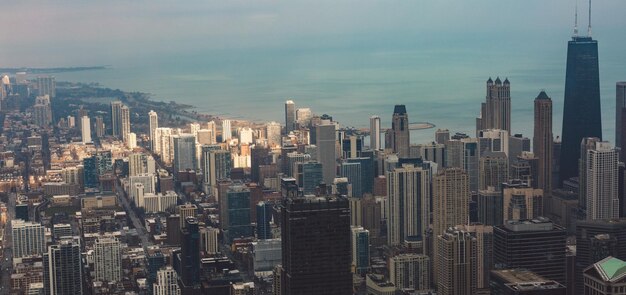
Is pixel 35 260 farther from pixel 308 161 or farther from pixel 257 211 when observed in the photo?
pixel 308 161

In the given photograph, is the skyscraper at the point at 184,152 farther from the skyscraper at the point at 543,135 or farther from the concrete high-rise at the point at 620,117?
the concrete high-rise at the point at 620,117

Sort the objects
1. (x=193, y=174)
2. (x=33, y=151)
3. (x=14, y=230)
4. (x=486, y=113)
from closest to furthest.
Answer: (x=14, y=230), (x=33, y=151), (x=486, y=113), (x=193, y=174)

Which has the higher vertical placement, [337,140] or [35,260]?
[337,140]

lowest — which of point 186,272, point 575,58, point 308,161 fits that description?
point 186,272

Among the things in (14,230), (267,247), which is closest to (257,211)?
(267,247)

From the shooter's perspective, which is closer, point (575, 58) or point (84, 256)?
point (84, 256)

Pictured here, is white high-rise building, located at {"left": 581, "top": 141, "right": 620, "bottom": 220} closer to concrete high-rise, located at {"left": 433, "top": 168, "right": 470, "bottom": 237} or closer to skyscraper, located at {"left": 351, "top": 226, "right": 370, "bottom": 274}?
concrete high-rise, located at {"left": 433, "top": 168, "right": 470, "bottom": 237}

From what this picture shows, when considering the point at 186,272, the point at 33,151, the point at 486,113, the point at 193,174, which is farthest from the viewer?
the point at 193,174

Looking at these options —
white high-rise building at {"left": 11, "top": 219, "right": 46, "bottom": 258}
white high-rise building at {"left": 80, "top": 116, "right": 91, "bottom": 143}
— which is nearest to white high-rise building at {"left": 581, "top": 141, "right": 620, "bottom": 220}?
white high-rise building at {"left": 11, "top": 219, "right": 46, "bottom": 258}
